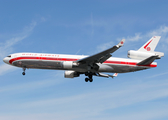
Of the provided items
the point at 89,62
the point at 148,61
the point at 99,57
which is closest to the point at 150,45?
the point at 148,61

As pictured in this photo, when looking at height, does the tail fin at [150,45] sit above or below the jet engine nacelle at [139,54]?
above

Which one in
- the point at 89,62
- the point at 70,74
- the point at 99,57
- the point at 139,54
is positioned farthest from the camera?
the point at 70,74

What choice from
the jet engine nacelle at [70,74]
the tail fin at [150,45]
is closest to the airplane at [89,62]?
the tail fin at [150,45]

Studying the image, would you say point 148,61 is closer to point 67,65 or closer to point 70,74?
point 67,65

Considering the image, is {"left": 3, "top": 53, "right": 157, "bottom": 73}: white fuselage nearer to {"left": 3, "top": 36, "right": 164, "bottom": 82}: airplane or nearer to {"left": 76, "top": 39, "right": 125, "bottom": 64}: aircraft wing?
{"left": 3, "top": 36, "right": 164, "bottom": 82}: airplane

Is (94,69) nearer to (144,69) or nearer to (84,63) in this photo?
(84,63)

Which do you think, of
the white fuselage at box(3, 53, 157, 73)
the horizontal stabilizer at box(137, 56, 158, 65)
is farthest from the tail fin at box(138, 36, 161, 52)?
the horizontal stabilizer at box(137, 56, 158, 65)

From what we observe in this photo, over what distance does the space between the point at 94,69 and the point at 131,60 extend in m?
6.11

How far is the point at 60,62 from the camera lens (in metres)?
37.8

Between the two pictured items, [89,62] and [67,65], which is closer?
[67,65]

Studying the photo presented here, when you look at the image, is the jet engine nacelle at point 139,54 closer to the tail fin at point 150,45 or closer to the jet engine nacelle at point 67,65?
the tail fin at point 150,45

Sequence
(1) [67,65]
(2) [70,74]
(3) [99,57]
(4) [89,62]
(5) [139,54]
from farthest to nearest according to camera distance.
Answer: (2) [70,74] → (5) [139,54] → (4) [89,62] → (1) [67,65] → (3) [99,57]

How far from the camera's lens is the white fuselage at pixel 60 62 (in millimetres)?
37969

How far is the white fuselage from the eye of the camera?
37969mm
